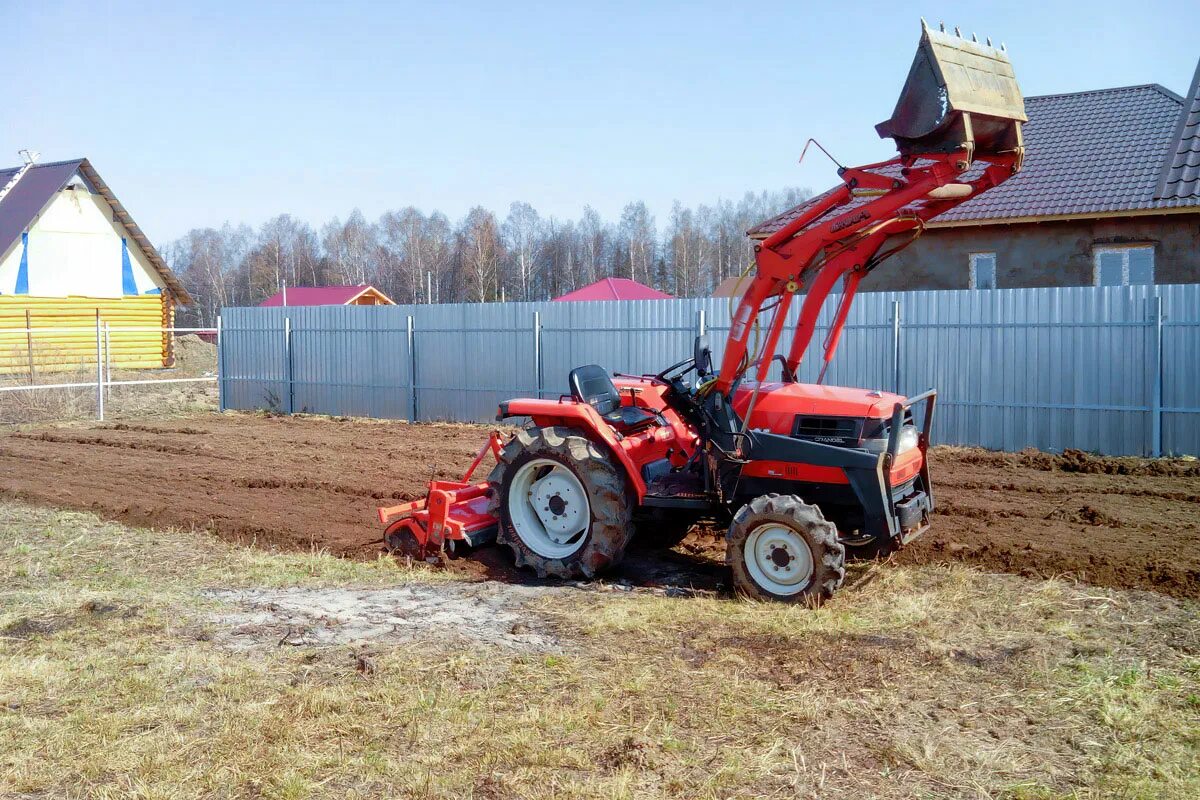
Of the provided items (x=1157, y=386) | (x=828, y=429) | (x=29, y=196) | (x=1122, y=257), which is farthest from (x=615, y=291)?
(x=828, y=429)

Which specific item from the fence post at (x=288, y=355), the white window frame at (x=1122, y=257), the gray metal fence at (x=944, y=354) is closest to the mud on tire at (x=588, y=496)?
the gray metal fence at (x=944, y=354)

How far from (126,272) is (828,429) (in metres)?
29.1

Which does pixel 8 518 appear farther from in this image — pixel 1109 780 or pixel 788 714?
pixel 1109 780

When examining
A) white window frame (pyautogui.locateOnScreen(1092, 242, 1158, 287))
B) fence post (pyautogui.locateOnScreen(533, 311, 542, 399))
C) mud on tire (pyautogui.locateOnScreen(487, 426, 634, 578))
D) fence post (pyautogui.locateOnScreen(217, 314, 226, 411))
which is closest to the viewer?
mud on tire (pyautogui.locateOnScreen(487, 426, 634, 578))

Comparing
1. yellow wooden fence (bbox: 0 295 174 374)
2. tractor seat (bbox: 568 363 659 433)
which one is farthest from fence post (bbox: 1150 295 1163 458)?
Answer: yellow wooden fence (bbox: 0 295 174 374)

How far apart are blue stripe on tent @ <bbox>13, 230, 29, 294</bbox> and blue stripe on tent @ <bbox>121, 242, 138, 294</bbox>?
2.77 meters

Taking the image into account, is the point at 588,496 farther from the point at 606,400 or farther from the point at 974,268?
the point at 974,268

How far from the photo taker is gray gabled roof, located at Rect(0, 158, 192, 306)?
28.6 m

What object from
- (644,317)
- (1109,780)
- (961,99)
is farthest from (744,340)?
(644,317)

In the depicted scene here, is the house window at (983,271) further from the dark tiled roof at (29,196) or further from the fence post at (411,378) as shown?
the dark tiled roof at (29,196)

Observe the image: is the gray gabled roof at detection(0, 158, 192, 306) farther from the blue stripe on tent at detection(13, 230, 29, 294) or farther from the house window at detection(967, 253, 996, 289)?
the house window at detection(967, 253, 996, 289)

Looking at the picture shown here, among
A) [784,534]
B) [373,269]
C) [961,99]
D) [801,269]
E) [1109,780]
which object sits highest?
[373,269]

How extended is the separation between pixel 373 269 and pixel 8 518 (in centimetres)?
6865

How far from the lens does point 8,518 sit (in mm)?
9727
